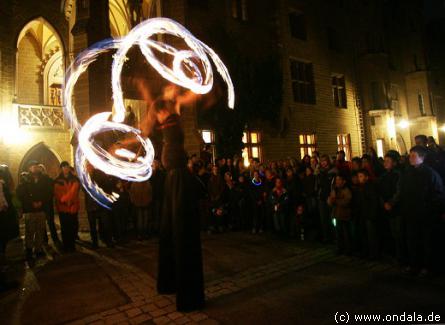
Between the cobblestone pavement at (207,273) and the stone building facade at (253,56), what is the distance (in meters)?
5.46

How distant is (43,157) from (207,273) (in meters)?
13.2

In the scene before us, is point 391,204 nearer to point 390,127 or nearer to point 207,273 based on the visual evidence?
point 207,273

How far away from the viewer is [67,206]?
8.42 metres

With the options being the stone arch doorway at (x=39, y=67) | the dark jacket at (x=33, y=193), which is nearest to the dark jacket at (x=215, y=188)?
the dark jacket at (x=33, y=193)

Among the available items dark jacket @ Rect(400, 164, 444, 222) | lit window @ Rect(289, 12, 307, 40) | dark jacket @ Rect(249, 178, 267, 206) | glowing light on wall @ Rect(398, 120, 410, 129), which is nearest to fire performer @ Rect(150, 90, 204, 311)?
dark jacket @ Rect(400, 164, 444, 222)

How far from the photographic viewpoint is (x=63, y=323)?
411 centimetres

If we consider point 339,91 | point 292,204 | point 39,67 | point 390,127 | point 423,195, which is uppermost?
point 39,67

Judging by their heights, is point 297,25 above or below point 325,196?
above

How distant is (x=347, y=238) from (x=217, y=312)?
3876 millimetres

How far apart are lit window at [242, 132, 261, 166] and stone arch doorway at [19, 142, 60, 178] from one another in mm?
9047

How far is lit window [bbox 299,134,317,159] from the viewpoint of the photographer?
17.3 m

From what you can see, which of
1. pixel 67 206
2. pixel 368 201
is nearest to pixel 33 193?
pixel 67 206

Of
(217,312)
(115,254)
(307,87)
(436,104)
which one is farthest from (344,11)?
(217,312)

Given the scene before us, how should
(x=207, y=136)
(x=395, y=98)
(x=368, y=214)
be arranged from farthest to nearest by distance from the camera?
(x=395, y=98), (x=207, y=136), (x=368, y=214)
